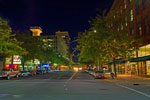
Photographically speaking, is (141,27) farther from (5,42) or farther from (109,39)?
(5,42)

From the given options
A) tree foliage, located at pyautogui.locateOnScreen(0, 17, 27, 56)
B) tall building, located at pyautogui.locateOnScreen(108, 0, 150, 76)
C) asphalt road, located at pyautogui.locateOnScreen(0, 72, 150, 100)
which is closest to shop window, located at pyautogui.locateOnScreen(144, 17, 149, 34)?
tall building, located at pyautogui.locateOnScreen(108, 0, 150, 76)

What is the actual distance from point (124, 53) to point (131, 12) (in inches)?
532

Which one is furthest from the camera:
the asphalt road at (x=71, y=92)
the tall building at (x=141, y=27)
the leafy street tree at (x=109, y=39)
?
the tall building at (x=141, y=27)

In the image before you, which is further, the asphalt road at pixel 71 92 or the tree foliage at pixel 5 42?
the tree foliage at pixel 5 42

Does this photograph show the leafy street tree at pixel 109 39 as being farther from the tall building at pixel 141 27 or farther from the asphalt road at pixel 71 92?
the asphalt road at pixel 71 92

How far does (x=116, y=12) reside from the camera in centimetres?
3628

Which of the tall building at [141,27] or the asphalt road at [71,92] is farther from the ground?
the tall building at [141,27]

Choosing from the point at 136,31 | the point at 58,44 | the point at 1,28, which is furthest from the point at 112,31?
the point at 58,44

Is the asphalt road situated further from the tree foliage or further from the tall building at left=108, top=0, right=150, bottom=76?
the tree foliage

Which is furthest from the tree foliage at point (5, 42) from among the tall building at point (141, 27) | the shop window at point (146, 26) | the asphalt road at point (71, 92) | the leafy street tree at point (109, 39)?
the shop window at point (146, 26)

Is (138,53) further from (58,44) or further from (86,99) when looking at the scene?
(58,44)

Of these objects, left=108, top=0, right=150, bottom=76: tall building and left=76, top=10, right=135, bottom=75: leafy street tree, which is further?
left=108, top=0, right=150, bottom=76: tall building

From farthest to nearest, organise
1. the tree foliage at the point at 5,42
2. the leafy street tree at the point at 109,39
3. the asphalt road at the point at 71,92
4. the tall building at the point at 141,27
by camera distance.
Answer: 1. the tree foliage at the point at 5,42
2. the tall building at the point at 141,27
3. the leafy street tree at the point at 109,39
4. the asphalt road at the point at 71,92

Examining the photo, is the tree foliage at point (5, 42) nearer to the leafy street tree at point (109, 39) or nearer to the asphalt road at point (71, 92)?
the leafy street tree at point (109, 39)
